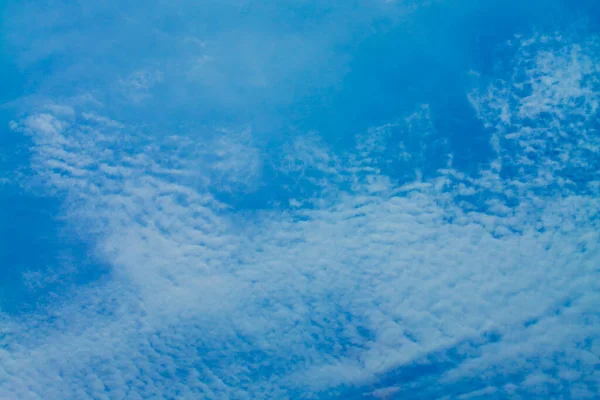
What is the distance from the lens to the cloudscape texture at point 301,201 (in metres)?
5.59

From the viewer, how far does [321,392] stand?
219 inches

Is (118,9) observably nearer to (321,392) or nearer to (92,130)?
(92,130)

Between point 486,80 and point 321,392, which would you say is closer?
point 321,392

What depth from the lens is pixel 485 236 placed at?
5.87 metres

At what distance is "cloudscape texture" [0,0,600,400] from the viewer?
220 inches

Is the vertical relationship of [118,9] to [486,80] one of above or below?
above

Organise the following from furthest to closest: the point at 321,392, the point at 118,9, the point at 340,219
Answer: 1. the point at 118,9
2. the point at 340,219
3. the point at 321,392

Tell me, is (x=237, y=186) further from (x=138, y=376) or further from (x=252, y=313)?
(x=138, y=376)

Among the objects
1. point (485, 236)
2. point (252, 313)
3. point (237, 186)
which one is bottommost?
point (252, 313)

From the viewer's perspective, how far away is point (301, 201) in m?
6.30

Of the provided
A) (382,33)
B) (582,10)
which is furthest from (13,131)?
(582,10)

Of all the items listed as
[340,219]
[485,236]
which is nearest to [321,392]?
[340,219]

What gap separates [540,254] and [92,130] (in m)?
6.84

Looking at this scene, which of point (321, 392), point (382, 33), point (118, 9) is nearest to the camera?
point (321, 392)
